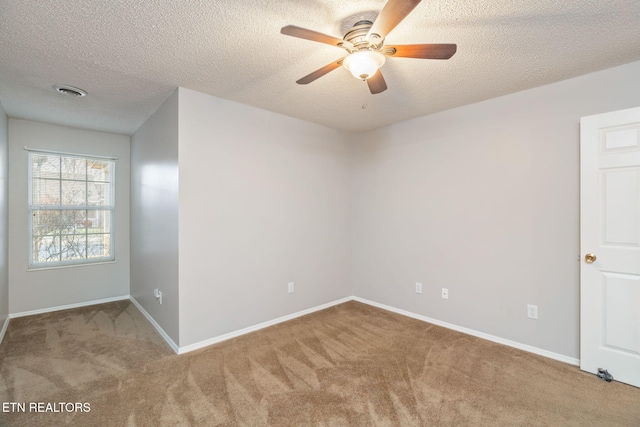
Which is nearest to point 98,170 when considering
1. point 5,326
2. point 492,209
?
point 5,326

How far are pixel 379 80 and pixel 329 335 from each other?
8.06 feet

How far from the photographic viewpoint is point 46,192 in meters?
3.92

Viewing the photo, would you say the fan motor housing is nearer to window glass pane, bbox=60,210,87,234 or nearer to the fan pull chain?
the fan pull chain

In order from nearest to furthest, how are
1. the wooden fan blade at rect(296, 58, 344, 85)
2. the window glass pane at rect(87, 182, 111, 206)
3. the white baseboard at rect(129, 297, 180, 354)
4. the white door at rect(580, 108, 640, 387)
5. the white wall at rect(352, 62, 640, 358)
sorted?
1. the wooden fan blade at rect(296, 58, 344, 85)
2. the white door at rect(580, 108, 640, 387)
3. the white wall at rect(352, 62, 640, 358)
4. the white baseboard at rect(129, 297, 180, 354)
5. the window glass pane at rect(87, 182, 111, 206)

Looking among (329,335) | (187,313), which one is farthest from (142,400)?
(329,335)

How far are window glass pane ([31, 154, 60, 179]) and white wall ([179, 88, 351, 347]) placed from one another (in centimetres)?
256

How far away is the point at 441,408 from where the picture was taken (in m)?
1.97

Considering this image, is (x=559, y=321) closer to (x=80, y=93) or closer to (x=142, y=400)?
(x=142, y=400)

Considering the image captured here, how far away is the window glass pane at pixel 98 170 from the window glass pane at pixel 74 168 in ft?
0.18

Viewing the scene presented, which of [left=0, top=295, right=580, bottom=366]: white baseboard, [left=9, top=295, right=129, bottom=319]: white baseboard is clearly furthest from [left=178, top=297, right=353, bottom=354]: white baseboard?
[left=9, top=295, right=129, bottom=319]: white baseboard

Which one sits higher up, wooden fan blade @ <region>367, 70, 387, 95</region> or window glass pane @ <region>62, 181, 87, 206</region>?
wooden fan blade @ <region>367, 70, 387, 95</region>

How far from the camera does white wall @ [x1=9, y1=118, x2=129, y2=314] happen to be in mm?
3672

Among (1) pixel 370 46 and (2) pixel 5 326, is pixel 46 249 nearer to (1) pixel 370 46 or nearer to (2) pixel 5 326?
(2) pixel 5 326

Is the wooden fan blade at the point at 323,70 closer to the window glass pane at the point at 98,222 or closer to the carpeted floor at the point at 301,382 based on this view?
the carpeted floor at the point at 301,382
